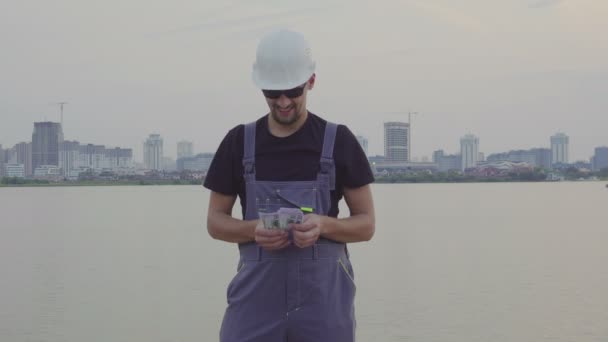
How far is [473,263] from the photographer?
21.7 metres

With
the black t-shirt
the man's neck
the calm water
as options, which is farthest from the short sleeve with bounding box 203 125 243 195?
the calm water

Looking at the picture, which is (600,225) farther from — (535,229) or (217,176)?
(217,176)

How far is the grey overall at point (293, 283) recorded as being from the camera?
2529mm

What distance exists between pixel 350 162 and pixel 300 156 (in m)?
0.16

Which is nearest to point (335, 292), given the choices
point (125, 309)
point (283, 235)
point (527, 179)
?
point (283, 235)

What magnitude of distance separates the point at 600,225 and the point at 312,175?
37.7 m

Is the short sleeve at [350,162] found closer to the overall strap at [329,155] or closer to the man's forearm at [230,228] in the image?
the overall strap at [329,155]

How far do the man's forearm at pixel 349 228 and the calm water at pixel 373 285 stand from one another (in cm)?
969

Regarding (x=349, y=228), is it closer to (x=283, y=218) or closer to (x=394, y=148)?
(x=283, y=218)

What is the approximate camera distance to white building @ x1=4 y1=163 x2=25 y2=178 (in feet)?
615

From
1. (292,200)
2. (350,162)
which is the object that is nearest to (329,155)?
(350,162)

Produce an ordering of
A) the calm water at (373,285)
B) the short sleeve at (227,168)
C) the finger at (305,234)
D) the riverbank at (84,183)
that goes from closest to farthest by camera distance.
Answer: the finger at (305,234) → the short sleeve at (227,168) → the calm water at (373,285) → the riverbank at (84,183)

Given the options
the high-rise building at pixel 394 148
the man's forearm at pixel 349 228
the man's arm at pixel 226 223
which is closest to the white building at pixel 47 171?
the high-rise building at pixel 394 148

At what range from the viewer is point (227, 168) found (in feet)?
8.75
